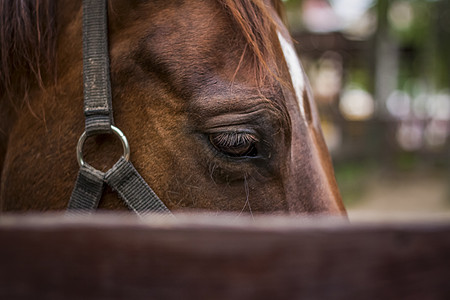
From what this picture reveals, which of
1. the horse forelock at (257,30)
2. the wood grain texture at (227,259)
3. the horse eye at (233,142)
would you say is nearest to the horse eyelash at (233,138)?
the horse eye at (233,142)

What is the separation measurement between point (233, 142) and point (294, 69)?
36 cm

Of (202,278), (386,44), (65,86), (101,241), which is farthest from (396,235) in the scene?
(386,44)

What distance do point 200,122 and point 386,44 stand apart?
9.39 m

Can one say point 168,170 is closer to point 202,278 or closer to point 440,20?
point 202,278

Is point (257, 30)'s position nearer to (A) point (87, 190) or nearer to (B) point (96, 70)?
(B) point (96, 70)

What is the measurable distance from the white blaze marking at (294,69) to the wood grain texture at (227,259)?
0.77 metres

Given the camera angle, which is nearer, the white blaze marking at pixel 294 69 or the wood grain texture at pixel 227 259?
the wood grain texture at pixel 227 259

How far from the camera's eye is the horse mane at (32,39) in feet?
4.02

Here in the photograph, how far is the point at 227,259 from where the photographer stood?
0.54m

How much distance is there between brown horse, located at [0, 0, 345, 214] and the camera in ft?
3.75

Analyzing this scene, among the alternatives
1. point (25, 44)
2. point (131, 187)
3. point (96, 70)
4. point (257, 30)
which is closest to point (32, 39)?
point (25, 44)

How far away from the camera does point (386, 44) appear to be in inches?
371

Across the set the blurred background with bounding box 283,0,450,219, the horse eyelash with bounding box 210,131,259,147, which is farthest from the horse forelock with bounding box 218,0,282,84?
the blurred background with bounding box 283,0,450,219

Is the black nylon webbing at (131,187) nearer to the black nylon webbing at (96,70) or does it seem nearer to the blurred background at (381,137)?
the black nylon webbing at (96,70)
